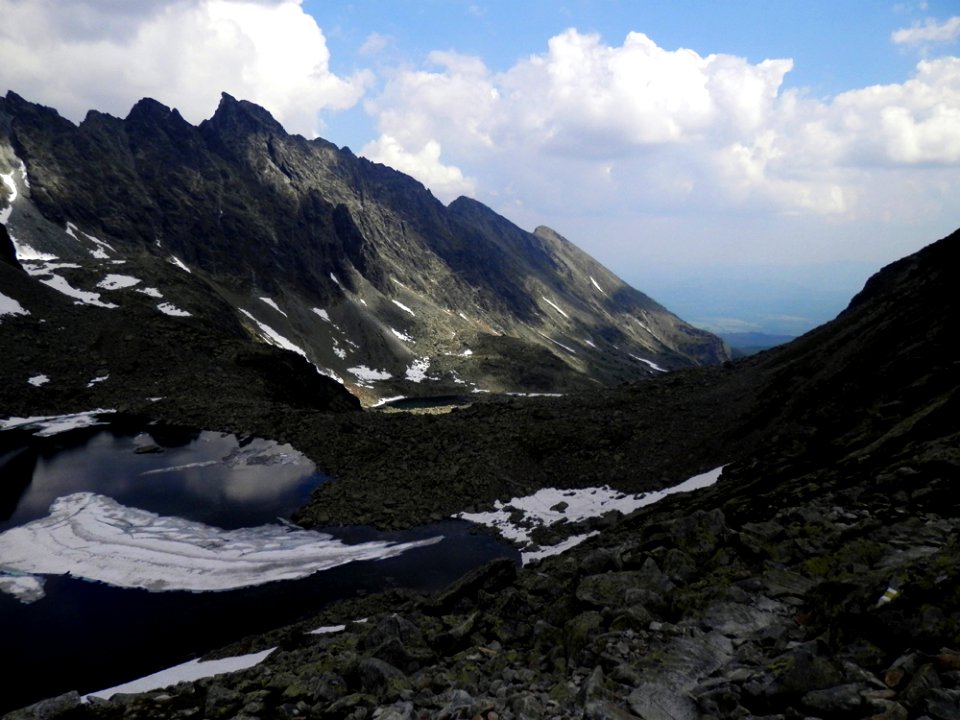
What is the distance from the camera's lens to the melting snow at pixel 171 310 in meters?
78.2

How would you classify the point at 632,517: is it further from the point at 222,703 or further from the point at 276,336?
the point at 276,336

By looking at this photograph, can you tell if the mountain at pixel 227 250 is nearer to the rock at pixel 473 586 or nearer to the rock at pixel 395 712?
the rock at pixel 473 586

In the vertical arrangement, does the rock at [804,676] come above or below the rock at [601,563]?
above

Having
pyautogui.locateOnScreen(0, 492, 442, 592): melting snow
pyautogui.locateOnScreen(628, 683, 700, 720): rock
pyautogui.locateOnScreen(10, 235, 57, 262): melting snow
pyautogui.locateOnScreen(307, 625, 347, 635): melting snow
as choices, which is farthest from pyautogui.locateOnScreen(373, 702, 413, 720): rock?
pyautogui.locateOnScreen(10, 235, 57, 262): melting snow

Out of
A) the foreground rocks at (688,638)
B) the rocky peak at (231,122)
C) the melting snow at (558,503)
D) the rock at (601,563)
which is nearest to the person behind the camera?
the foreground rocks at (688,638)

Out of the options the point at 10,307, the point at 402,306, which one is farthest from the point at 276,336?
the point at 402,306

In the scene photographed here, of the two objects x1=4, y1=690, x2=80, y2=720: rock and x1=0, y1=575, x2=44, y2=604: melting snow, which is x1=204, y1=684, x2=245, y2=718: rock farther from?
x1=0, y1=575, x2=44, y2=604: melting snow

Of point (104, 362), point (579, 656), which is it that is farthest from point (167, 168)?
point (579, 656)

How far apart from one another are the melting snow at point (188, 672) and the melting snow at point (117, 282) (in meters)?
75.4

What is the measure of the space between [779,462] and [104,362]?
229 ft

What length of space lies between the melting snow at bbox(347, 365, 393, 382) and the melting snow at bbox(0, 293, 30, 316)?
7073 cm

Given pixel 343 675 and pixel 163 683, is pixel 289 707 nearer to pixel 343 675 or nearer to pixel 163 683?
pixel 343 675

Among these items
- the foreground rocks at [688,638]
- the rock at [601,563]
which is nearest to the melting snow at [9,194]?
the foreground rocks at [688,638]

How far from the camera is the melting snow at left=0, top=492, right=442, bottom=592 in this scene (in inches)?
1195
